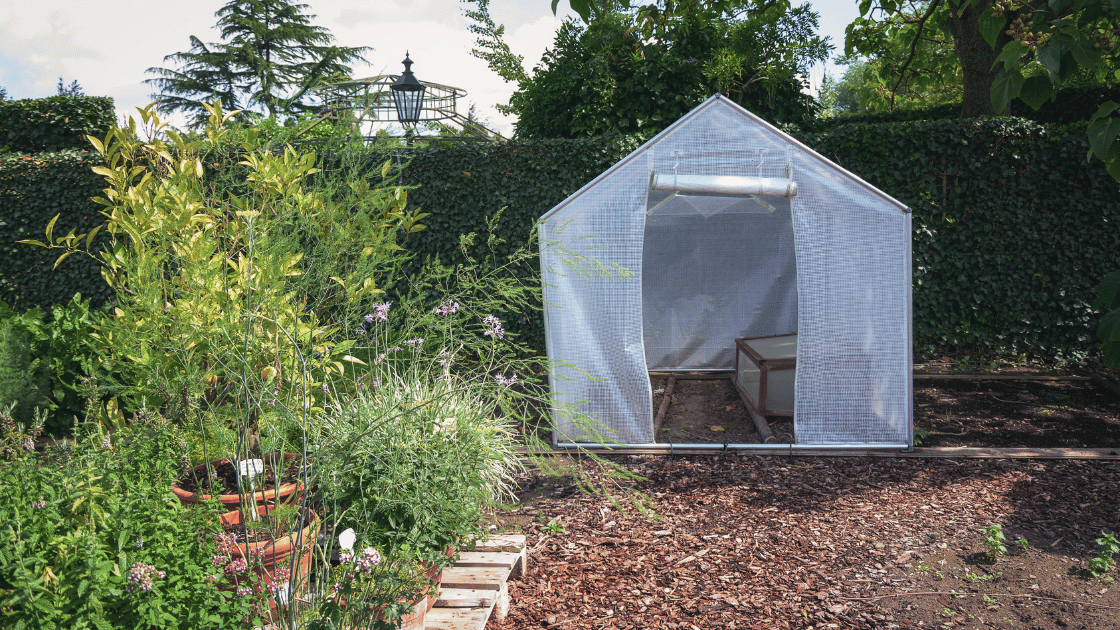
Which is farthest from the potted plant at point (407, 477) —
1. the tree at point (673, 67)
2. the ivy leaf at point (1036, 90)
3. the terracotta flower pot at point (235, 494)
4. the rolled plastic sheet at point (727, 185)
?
the tree at point (673, 67)

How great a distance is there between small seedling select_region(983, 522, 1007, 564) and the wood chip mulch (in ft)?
0.30

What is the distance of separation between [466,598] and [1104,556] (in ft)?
9.40

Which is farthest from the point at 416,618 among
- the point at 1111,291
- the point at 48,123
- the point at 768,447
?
the point at 48,123

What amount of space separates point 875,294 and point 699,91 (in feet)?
10.8

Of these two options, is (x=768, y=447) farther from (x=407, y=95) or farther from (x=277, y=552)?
(x=407, y=95)

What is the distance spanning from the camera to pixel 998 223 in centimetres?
620

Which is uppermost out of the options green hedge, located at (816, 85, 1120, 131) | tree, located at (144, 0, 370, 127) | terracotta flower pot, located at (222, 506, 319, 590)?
tree, located at (144, 0, 370, 127)

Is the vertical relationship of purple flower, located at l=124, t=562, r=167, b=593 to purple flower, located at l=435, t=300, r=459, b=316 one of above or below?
below

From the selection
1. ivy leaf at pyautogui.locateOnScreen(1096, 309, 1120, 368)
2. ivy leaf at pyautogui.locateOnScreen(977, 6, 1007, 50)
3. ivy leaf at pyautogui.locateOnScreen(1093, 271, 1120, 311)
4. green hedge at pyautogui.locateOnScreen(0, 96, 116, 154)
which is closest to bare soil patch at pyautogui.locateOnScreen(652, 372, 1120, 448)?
ivy leaf at pyautogui.locateOnScreen(1096, 309, 1120, 368)

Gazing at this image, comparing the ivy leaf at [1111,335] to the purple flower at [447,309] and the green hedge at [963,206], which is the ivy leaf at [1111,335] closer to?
the green hedge at [963,206]

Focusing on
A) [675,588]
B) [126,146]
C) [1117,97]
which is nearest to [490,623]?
[675,588]

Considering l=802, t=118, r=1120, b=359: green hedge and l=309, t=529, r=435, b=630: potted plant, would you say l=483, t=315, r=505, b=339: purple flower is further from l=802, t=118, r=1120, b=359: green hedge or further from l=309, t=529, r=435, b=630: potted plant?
l=802, t=118, r=1120, b=359: green hedge

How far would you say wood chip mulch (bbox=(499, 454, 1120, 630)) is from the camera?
9.04 feet

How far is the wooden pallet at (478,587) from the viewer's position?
7.59 feet
